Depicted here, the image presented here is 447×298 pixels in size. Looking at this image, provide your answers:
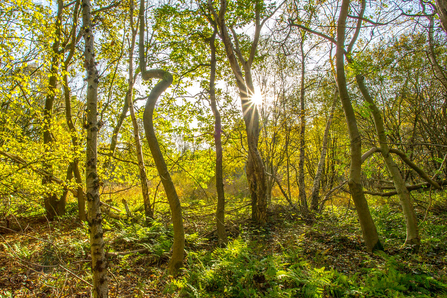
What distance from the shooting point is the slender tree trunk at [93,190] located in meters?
2.80

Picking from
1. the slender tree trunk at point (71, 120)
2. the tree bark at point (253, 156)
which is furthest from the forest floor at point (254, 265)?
the slender tree trunk at point (71, 120)

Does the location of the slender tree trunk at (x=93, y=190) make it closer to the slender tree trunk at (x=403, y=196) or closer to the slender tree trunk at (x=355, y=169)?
the slender tree trunk at (x=355, y=169)

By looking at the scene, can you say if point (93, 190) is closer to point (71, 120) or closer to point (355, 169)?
point (355, 169)

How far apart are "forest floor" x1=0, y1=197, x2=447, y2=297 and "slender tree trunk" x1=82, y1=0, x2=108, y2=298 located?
228mm

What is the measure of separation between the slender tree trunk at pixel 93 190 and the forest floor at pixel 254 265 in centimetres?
23

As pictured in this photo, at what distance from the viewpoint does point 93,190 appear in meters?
2.88

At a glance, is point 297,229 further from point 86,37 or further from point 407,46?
point 86,37

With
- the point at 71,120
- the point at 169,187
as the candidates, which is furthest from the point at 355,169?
the point at 71,120

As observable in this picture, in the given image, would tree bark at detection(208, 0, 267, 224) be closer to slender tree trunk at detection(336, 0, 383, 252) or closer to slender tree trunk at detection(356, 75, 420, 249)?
slender tree trunk at detection(336, 0, 383, 252)

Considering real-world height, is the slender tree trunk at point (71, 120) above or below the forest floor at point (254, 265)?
above

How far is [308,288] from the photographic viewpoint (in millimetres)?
2945

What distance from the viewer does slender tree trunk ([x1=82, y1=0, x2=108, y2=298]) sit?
2797 mm

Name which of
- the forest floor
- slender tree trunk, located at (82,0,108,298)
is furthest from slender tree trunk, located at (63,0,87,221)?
slender tree trunk, located at (82,0,108,298)

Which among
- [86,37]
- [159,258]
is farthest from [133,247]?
[86,37]
